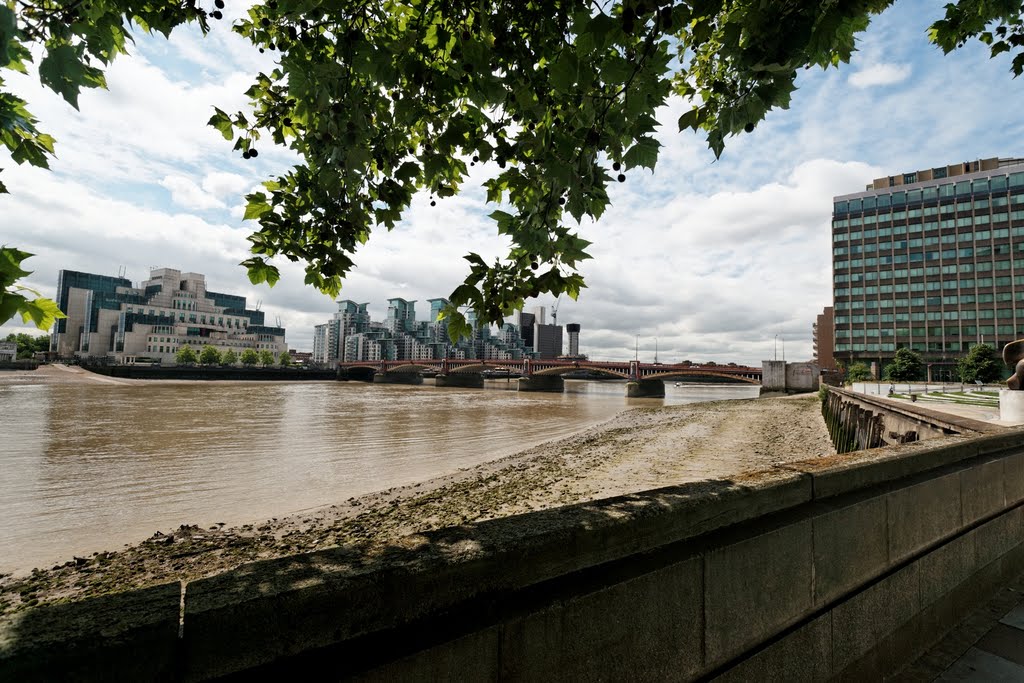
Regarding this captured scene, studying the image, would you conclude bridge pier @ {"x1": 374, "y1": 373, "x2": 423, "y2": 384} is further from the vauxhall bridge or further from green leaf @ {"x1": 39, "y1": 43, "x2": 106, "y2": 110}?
green leaf @ {"x1": 39, "y1": 43, "x2": 106, "y2": 110}

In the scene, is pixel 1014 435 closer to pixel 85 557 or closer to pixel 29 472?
pixel 85 557

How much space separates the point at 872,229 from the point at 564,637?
120 m

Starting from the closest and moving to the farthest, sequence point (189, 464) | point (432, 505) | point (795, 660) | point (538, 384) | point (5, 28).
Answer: point (5, 28) → point (795, 660) → point (432, 505) → point (189, 464) → point (538, 384)

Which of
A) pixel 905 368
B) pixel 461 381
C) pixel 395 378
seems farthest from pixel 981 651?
pixel 395 378

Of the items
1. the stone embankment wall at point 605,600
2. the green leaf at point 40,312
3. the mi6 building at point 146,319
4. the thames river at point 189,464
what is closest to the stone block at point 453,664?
the stone embankment wall at point 605,600

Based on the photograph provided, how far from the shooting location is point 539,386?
8931 centimetres

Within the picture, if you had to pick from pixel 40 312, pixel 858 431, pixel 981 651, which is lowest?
A: pixel 858 431

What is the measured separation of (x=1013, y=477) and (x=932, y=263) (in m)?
115

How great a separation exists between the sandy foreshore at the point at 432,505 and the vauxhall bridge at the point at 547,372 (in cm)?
5178

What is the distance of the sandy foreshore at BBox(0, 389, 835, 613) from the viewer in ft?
21.9

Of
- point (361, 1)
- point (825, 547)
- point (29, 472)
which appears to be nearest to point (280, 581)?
point (825, 547)

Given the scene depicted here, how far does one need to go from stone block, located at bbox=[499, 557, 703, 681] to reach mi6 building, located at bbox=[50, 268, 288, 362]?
142m

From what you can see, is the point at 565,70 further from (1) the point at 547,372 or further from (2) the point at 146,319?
(2) the point at 146,319

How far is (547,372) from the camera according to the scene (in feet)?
281
